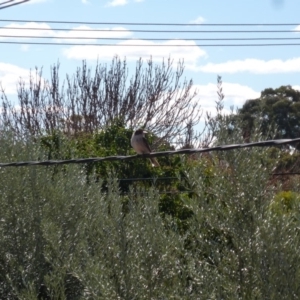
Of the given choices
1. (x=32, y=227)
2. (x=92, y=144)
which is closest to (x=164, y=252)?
(x=32, y=227)

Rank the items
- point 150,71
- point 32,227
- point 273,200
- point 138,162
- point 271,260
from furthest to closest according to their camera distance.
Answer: point 150,71, point 138,162, point 32,227, point 273,200, point 271,260

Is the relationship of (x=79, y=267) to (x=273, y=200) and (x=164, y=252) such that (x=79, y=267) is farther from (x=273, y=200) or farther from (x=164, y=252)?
(x=273, y=200)

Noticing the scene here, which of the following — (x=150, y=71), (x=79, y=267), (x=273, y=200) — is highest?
(x=150, y=71)

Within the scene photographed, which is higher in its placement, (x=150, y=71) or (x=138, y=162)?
(x=150, y=71)

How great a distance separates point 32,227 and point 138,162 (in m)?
5.03

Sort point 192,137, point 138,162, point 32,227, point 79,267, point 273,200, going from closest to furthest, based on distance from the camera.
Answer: point 273,200, point 79,267, point 32,227, point 138,162, point 192,137

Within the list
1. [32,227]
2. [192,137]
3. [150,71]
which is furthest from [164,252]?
[150,71]

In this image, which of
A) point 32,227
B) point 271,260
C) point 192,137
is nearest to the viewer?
point 271,260

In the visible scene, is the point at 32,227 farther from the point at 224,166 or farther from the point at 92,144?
the point at 92,144

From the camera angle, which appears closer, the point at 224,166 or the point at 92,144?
the point at 224,166

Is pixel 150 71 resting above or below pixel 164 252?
above

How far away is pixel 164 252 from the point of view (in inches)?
186

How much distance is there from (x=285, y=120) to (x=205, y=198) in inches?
685

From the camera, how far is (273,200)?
15.3ft
